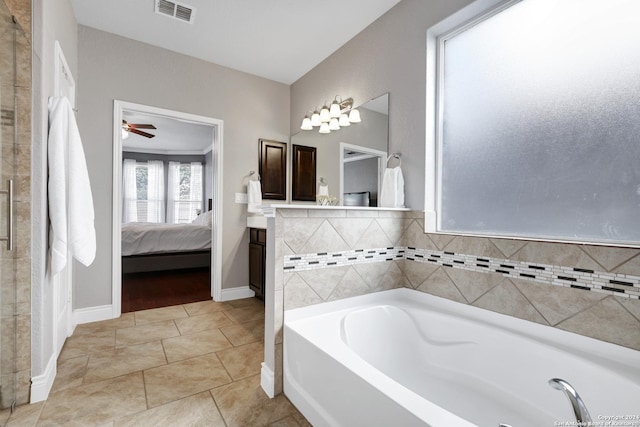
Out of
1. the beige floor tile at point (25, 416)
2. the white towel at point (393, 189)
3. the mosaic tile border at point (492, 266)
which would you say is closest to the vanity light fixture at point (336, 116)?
the white towel at point (393, 189)

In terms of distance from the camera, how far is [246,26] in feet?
8.55

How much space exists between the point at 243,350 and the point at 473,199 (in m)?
1.93

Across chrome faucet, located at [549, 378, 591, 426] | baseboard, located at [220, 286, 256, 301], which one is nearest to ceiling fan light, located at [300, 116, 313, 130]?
baseboard, located at [220, 286, 256, 301]

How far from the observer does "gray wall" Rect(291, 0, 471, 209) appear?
2074mm

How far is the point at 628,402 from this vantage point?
3.59 feet

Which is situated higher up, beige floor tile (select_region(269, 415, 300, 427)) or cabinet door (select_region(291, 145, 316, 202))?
cabinet door (select_region(291, 145, 316, 202))

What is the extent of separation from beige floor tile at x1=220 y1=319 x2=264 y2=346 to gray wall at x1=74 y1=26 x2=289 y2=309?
Answer: 815 mm

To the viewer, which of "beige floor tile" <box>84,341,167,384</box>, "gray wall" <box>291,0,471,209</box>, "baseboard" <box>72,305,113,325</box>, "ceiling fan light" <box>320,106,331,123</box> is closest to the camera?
"beige floor tile" <box>84,341,167,384</box>

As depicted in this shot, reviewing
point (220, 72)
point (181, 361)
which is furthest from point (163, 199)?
point (181, 361)

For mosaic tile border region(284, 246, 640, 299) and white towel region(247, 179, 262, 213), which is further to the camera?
white towel region(247, 179, 262, 213)

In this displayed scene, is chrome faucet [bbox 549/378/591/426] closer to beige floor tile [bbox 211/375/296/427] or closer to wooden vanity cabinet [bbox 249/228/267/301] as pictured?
beige floor tile [bbox 211/375/296/427]

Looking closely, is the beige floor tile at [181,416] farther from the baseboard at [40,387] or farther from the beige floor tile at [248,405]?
the baseboard at [40,387]

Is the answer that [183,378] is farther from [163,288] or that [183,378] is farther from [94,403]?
[163,288]

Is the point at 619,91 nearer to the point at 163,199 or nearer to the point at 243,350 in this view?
the point at 243,350
